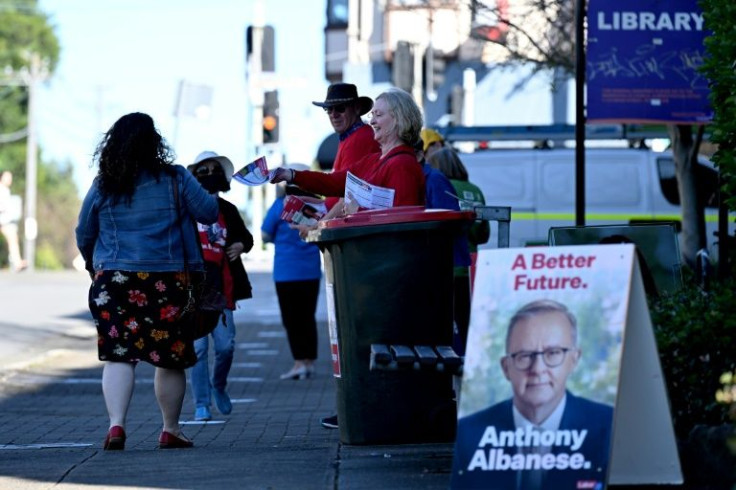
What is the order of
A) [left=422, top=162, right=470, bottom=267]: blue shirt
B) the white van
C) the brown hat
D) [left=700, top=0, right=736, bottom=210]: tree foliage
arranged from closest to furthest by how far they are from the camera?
1. [left=700, top=0, right=736, bottom=210]: tree foliage
2. [left=422, top=162, right=470, bottom=267]: blue shirt
3. the brown hat
4. the white van

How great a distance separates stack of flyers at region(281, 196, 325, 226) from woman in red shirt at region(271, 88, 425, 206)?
22 cm

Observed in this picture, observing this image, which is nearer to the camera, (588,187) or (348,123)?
(348,123)

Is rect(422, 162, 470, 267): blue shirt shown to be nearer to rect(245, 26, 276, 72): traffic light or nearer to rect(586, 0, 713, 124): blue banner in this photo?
rect(586, 0, 713, 124): blue banner

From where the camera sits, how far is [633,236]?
29.9 ft

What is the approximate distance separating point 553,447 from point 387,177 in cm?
247

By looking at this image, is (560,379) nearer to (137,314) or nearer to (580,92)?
(137,314)

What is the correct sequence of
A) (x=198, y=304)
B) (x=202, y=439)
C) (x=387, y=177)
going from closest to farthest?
(x=387, y=177)
(x=198, y=304)
(x=202, y=439)

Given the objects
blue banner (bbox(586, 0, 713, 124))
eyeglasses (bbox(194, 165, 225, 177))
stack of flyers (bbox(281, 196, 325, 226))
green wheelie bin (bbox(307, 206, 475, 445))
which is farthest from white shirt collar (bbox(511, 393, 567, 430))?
blue banner (bbox(586, 0, 713, 124))

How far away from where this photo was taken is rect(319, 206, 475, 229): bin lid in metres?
7.31

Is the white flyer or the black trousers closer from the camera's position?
the white flyer

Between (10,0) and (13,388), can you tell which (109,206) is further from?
(10,0)

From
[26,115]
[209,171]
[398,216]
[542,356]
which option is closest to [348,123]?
[398,216]

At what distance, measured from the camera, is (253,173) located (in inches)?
307

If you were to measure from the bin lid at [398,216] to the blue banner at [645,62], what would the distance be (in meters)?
4.31
